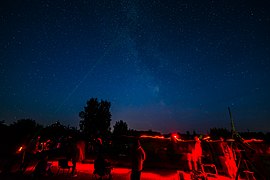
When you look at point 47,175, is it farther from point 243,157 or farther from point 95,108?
point 95,108

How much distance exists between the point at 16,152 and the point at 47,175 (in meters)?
2.24

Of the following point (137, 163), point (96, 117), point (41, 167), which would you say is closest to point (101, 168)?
point (137, 163)

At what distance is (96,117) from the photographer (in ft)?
168

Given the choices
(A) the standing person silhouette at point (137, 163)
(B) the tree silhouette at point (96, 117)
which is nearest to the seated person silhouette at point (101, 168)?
(A) the standing person silhouette at point (137, 163)

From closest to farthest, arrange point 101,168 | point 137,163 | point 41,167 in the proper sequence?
1. point 137,163
2. point 101,168
3. point 41,167

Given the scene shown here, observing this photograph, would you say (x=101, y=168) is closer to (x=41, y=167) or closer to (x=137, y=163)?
(x=137, y=163)

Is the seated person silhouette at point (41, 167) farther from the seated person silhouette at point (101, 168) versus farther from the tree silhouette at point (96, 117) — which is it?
the tree silhouette at point (96, 117)

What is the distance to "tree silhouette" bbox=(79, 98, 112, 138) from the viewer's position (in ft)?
164

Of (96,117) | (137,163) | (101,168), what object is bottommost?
(101,168)

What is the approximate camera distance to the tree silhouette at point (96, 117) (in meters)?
50.1

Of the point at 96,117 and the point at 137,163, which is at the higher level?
the point at 96,117

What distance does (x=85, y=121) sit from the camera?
51.3 metres

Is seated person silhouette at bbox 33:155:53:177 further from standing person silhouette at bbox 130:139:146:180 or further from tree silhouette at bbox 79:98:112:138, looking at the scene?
tree silhouette at bbox 79:98:112:138

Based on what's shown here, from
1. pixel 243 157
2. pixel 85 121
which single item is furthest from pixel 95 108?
pixel 243 157
